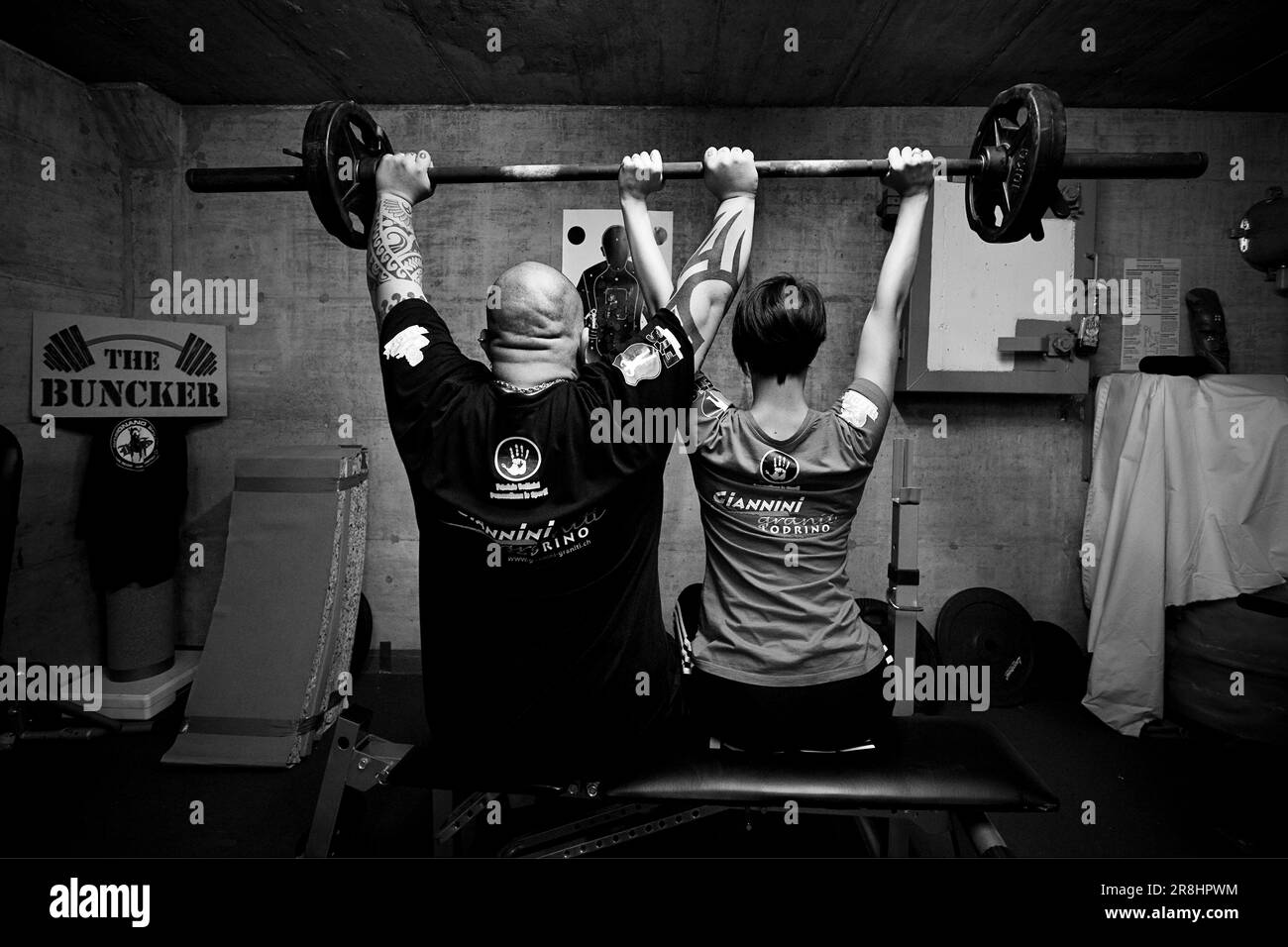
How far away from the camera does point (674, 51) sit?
2.47 metres

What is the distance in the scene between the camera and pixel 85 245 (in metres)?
2.84

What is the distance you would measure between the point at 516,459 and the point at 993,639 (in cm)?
265

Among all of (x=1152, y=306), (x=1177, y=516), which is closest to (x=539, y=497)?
(x=1177, y=516)

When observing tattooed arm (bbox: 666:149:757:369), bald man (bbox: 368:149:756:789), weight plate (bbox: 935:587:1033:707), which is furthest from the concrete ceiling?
weight plate (bbox: 935:587:1033:707)

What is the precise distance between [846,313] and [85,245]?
136 inches

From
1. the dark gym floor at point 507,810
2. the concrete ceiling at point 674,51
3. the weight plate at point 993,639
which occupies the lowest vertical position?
the dark gym floor at point 507,810

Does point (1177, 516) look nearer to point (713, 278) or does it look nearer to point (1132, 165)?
point (1132, 165)

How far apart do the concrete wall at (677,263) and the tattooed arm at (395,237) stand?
5.43ft

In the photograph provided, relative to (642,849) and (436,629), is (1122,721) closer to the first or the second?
(642,849)

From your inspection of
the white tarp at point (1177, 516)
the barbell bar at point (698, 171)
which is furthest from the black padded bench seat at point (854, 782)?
the white tarp at point (1177, 516)

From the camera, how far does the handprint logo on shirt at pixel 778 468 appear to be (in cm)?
132

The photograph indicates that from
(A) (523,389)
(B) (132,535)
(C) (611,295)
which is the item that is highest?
(C) (611,295)

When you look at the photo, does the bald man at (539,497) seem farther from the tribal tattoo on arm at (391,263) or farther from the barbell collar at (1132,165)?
the barbell collar at (1132,165)
